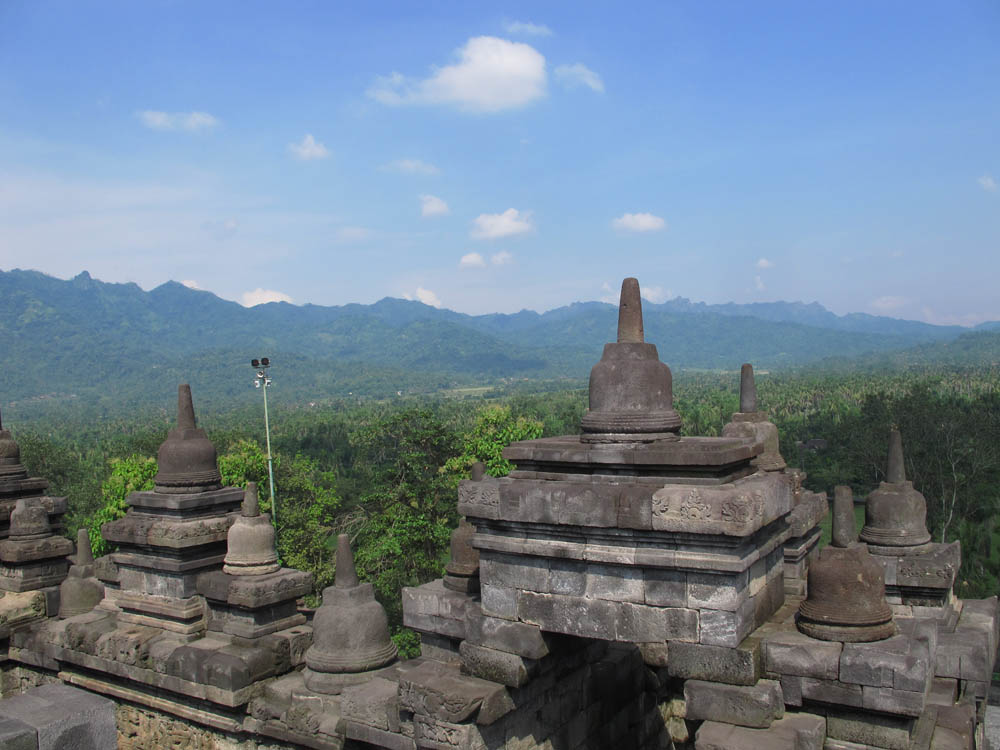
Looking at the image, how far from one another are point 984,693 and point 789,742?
4.21m

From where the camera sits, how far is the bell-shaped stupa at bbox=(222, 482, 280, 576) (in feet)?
23.6

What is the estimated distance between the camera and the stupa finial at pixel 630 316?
203 inches

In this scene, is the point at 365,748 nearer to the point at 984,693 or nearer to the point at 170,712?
the point at 170,712

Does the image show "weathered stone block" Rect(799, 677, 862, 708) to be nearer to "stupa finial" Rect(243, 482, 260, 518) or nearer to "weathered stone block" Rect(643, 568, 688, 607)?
"weathered stone block" Rect(643, 568, 688, 607)

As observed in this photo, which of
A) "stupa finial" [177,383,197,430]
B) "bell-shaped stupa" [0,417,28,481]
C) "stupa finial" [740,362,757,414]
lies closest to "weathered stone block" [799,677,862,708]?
"stupa finial" [740,362,757,414]

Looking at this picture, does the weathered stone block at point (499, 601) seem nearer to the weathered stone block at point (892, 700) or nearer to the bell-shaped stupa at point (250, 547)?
the weathered stone block at point (892, 700)

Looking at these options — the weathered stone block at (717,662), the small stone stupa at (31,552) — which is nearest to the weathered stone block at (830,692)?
the weathered stone block at (717,662)

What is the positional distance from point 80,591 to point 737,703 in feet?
24.6

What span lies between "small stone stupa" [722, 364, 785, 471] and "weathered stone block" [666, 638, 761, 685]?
13.7 feet

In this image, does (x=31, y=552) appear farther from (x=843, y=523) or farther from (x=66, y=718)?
(x=843, y=523)

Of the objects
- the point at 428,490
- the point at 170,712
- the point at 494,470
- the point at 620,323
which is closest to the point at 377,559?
the point at 428,490

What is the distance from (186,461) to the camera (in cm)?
766

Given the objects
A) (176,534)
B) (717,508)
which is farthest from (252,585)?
(717,508)

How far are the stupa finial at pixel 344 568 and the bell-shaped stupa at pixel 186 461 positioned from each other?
1797 mm
